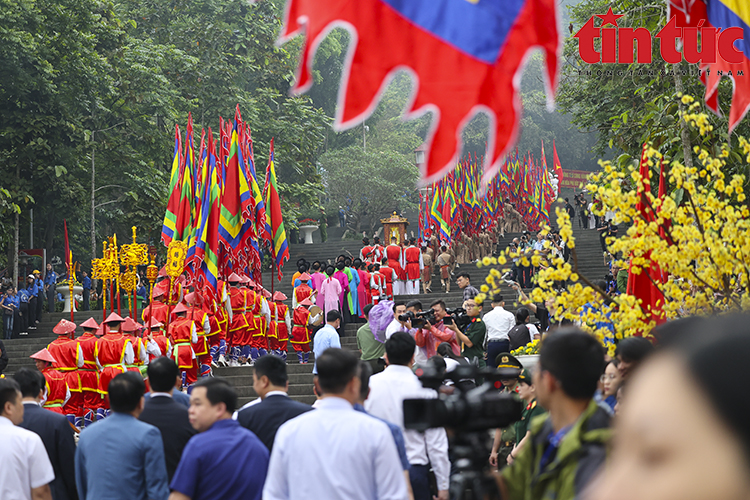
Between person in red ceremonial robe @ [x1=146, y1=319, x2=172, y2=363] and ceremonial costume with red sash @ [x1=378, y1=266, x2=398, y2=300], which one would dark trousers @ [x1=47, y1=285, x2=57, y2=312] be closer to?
ceremonial costume with red sash @ [x1=378, y1=266, x2=398, y2=300]

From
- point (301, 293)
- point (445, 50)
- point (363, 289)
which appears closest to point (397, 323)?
point (301, 293)

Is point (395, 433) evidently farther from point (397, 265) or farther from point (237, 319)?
point (397, 265)

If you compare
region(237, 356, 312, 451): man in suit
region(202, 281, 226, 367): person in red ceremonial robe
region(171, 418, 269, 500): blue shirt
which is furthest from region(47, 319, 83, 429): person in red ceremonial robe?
region(171, 418, 269, 500): blue shirt

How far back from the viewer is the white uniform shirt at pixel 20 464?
180 inches

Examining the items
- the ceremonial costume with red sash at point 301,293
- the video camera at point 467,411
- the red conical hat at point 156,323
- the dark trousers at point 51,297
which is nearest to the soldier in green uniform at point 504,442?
the video camera at point 467,411

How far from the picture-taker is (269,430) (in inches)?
193

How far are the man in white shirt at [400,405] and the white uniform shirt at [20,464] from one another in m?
2.01

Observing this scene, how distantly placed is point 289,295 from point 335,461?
849 inches

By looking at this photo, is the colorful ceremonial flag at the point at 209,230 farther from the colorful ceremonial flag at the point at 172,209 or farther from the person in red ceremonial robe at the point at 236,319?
the colorful ceremonial flag at the point at 172,209

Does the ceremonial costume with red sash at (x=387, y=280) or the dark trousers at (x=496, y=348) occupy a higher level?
the ceremonial costume with red sash at (x=387, y=280)

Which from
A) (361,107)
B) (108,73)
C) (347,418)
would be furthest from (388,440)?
(108,73)

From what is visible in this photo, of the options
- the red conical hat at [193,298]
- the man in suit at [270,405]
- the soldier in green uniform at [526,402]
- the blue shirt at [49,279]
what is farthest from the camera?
the blue shirt at [49,279]

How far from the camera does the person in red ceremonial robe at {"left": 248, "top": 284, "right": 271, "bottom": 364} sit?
1477cm

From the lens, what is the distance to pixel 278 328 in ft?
50.4
